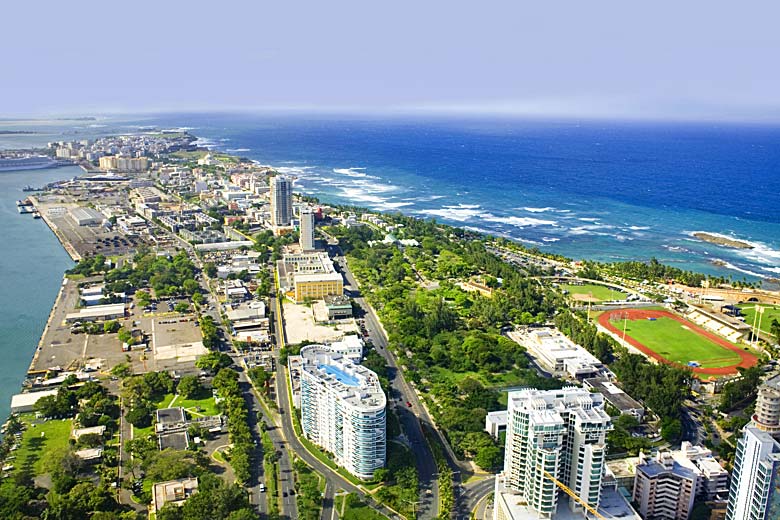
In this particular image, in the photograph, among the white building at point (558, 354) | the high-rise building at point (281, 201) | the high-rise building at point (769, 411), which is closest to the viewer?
the high-rise building at point (769, 411)

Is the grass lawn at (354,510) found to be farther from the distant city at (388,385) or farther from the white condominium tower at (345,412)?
the white condominium tower at (345,412)

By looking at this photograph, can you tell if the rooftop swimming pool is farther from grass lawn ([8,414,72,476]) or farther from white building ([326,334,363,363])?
grass lawn ([8,414,72,476])

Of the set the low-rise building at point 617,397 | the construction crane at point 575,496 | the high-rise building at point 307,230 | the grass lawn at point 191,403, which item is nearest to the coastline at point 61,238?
the high-rise building at point 307,230

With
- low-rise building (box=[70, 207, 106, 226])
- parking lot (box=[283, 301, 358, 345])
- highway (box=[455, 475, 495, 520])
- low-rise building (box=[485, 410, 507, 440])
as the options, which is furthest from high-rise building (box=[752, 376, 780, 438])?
low-rise building (box=[70, 207, 106, 226])

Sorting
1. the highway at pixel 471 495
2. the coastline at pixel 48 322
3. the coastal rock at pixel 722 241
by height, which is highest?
the coastal rock at pixel 722 241

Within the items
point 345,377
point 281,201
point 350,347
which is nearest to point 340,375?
point 345,377

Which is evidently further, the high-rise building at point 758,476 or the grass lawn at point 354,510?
the grass lawn at point 354,510

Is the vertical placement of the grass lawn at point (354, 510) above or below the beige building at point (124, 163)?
below
